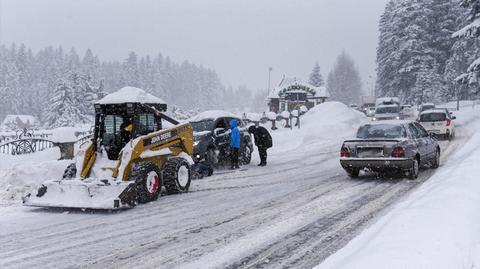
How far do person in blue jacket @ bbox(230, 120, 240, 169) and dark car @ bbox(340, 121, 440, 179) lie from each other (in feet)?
14.3

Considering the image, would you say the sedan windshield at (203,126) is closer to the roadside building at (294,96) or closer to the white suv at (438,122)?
the white suv at (438,122)

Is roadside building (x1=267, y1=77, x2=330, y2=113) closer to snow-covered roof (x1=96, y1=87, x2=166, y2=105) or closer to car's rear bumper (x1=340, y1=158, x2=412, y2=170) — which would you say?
car's rear bumper (x1=340, y1=158, x2=412, y2=170)

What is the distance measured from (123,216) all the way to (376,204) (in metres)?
4.92

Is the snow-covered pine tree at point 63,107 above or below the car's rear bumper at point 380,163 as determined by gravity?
above

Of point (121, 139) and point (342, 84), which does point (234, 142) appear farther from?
point (342, 84)

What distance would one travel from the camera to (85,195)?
31.4 feet

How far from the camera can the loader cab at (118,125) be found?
10688 millimetres

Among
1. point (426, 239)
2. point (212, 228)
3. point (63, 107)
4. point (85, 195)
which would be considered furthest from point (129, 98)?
point (63, 107)

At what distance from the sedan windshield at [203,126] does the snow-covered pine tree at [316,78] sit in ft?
266

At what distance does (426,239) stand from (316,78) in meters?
92.7

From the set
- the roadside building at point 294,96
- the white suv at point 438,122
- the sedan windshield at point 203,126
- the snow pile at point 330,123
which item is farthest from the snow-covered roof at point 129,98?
the roadside building at point 294,96

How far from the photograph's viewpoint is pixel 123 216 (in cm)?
907

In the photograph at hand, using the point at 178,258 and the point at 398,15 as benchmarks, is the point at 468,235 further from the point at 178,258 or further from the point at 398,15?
the point at 398,15

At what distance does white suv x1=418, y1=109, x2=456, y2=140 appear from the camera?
24.3 metres
